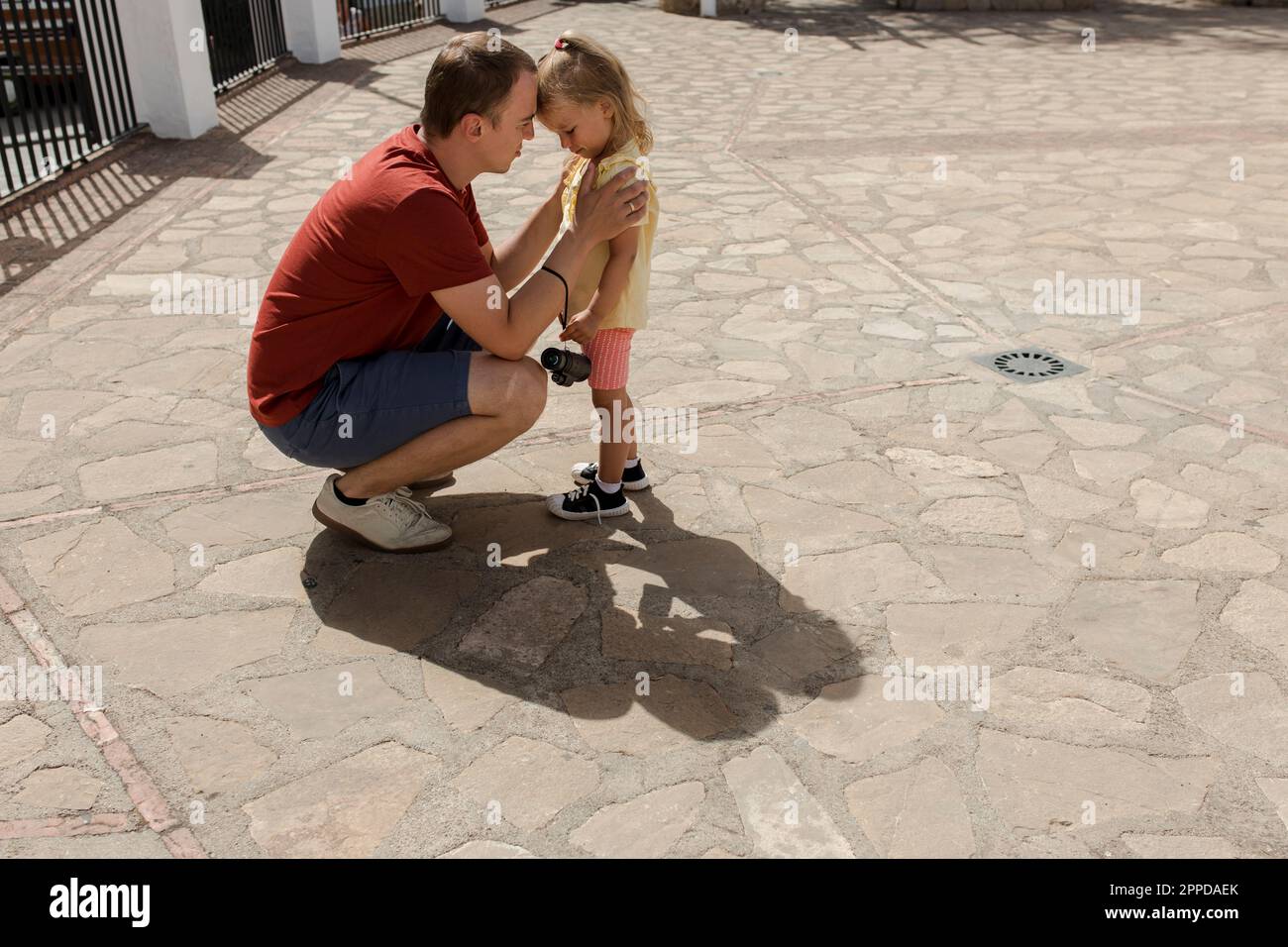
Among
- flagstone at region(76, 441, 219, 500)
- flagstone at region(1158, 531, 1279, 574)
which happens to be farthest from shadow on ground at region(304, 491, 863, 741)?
flagstone at region(1158, 531, 1279, 574)

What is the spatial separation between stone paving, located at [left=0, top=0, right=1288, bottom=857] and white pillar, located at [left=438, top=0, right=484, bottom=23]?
11.6 meters

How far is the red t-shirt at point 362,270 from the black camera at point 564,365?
36cm

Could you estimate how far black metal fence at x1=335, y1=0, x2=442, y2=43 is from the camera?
604 inches

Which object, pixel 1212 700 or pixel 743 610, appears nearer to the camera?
pixel 1212 700

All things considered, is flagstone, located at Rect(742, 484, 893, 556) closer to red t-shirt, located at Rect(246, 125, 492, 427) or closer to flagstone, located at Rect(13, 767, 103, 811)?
red t-shirt, located at Rect(246, 125, 492, 427)

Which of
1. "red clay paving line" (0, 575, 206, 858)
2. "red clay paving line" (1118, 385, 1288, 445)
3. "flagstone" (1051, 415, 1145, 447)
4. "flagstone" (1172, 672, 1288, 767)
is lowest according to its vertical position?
"red clay paving line" (1118, 385, 1288, 445)

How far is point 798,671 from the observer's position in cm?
316

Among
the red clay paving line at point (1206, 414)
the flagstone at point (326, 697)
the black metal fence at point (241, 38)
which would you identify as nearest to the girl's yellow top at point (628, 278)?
the flagstone at point (326, 697)

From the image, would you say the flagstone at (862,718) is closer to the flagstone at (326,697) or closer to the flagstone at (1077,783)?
the flagstone at (1077,783)

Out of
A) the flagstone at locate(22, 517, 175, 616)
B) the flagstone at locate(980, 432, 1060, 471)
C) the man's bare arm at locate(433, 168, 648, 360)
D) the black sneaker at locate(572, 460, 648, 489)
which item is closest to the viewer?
the man's bare arm at locate(433, 168, 648, 360)

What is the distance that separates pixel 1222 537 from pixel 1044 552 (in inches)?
23.0

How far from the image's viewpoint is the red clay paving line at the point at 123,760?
8.37 ft
